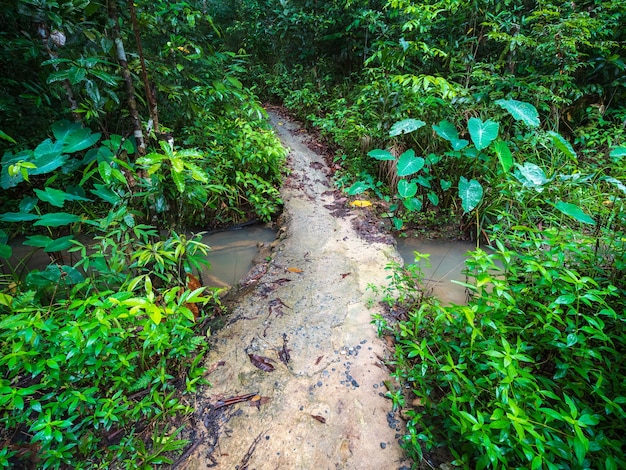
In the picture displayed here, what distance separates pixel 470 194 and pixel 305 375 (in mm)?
2591

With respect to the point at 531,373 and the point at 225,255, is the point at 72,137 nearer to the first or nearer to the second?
the point at 225,255

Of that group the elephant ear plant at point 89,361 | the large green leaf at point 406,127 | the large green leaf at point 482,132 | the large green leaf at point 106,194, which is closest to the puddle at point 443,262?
the large green leaf at point 482,132

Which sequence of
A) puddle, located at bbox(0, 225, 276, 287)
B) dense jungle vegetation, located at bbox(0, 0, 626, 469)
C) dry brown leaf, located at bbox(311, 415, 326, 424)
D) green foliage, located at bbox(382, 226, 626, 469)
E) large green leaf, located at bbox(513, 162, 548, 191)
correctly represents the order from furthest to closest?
puddle, located at bbox(0, 225, 276, 287), large green leaf, located at bbox(513, 162, 548, 191), dry brown leaf, located at bbox(311, 415, 326, 424), dense jungle vegetation, located at bbox(0, 0, 626, 469), green foliage, located at bbox(382, 226, 626, 469)

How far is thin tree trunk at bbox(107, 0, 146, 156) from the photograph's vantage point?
6.02 ft

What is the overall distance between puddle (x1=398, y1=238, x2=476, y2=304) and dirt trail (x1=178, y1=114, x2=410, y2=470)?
20.5 inches

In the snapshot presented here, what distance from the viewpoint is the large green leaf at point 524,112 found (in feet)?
9.95

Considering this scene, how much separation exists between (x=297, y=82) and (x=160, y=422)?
28.2 ft

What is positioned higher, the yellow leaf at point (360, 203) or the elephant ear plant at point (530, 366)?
the elephant ear plant at point (530, 366)

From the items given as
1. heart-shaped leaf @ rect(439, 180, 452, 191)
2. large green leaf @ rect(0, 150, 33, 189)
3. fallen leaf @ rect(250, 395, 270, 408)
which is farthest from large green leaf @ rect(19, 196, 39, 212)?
heart-shaped leaf @ rect(439, 180, 452, 191)

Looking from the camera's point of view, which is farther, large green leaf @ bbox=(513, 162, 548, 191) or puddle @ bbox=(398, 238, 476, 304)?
puddle @ bbox=(398, 238, 476, 304)

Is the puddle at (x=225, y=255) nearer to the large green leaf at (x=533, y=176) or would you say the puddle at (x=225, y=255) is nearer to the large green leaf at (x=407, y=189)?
the large green leaf at (x=407, y=189)

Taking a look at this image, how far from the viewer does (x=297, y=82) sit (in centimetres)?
813

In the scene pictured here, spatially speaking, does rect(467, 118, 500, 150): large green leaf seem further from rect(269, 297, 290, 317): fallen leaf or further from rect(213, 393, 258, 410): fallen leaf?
rect(213, 393, 258, 410): fallen leaf

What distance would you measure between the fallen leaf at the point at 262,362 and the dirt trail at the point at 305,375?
17mm
